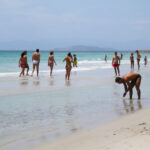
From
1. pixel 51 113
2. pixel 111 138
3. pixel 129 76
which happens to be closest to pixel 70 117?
pixel 51 113

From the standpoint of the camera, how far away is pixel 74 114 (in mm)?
6711

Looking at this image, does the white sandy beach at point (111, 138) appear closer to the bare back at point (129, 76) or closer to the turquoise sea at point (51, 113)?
the turquoise sea at point (51, 113)

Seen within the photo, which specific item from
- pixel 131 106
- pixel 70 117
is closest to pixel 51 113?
pixel 70 117

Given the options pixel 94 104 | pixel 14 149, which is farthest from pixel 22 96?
pixel 14 149

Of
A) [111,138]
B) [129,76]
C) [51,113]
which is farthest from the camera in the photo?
[129,76]

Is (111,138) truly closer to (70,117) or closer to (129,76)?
(70,117)

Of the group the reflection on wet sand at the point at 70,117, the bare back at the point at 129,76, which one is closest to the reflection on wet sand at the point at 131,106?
the bare back at the point at 129,76

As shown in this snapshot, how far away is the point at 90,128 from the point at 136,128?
0.89 meters

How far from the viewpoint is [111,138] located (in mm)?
4496

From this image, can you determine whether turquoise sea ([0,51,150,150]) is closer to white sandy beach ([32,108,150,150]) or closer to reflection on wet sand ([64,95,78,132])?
reflection on wet sand ([64,95,78,132])

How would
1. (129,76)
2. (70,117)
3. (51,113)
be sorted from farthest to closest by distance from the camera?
(129,76) < (51,113) < (70,117)

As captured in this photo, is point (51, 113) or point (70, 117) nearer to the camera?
point (70, 117)

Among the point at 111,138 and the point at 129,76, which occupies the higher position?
the point at 129,76

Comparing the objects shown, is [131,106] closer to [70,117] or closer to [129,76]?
[129,76]
